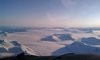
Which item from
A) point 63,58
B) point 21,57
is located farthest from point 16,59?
point 63,58

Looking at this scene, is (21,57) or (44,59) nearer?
(21,57)

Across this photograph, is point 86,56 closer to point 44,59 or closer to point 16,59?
point 44,59

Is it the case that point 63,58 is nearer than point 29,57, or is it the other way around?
point 63,58

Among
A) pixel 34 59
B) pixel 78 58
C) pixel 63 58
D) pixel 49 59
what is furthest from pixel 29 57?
pixel 78 58

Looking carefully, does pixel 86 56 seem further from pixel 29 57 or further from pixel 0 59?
pixel 0 59

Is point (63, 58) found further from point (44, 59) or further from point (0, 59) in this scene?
point (0, 59)

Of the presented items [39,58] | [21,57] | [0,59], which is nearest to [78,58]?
[39,58]
